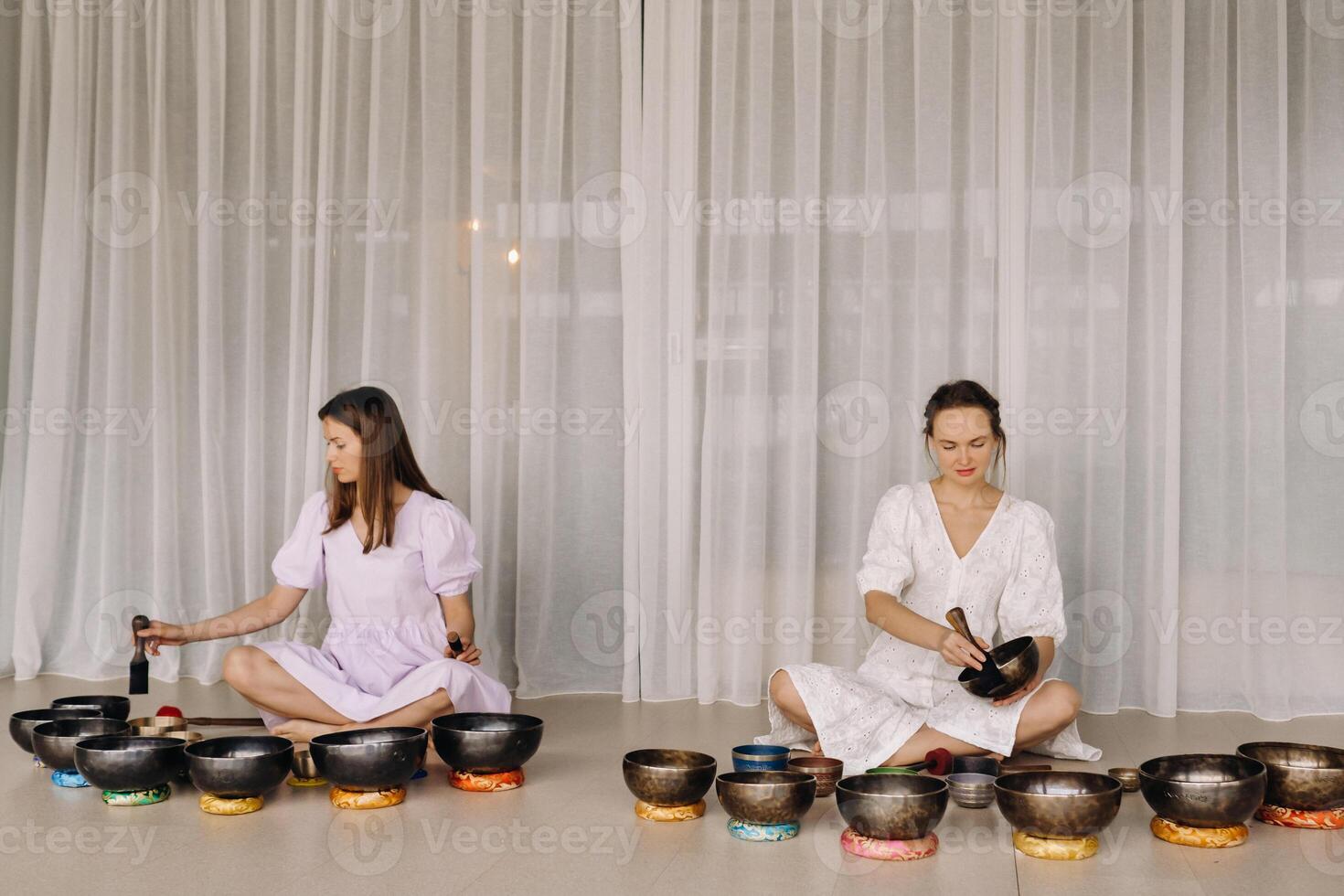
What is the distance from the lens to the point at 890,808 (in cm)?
227

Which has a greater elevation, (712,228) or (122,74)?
(122,74)

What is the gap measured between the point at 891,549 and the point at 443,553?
3.52ft

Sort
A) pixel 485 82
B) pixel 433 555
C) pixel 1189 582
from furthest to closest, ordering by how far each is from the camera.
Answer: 1. pixel 485 82
2. pixel 1189 582
3. pixel 433 555

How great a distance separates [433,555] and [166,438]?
151 cm

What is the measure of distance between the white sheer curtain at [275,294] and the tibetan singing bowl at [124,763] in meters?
1.56

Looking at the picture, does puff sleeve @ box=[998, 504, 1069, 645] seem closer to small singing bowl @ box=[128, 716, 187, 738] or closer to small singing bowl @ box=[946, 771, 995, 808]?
small singing bowl @ box=[946, 771, 995, 808]

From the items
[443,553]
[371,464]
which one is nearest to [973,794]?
[443,553]

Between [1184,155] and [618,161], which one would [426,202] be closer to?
[618,161]

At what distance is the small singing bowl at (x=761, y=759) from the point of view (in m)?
2.75

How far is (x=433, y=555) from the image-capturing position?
10.6ft

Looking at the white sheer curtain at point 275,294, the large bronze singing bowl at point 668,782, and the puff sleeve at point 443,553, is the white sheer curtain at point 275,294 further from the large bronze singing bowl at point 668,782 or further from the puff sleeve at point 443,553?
the large bronze singing bowl at point 668,782

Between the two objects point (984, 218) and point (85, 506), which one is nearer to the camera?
point (984, 218)

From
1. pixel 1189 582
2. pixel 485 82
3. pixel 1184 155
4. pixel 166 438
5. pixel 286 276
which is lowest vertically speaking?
pixel 1189 582

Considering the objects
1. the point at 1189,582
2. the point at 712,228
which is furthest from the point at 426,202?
the point at 1189,582
